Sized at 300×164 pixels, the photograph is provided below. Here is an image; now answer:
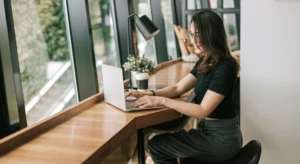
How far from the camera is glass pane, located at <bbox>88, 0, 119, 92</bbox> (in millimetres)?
2721

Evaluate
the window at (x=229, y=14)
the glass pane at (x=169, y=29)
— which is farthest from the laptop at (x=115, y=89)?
the glass pane at (x=169, y=29)

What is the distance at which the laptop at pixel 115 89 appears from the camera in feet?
6.15

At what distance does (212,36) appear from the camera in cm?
185

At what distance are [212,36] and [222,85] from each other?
0.93ft

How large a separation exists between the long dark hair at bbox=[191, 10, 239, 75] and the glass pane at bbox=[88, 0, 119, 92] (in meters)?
1.07

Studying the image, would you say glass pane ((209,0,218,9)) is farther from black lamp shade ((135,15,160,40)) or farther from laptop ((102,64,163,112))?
laptop ((102,64,163,112))

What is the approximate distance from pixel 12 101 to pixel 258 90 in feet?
5.90

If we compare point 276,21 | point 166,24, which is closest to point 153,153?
point 276,21

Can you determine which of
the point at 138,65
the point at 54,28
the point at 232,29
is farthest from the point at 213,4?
the point at 54,28

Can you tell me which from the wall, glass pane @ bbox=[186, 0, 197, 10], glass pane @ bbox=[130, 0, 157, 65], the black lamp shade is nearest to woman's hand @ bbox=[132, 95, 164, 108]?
the black lamp shade

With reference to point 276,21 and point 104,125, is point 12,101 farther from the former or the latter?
point 276,21

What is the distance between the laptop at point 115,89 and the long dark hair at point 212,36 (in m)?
0.44

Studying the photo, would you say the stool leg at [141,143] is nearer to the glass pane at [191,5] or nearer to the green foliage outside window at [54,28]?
the green foliage outside window at [54,28]

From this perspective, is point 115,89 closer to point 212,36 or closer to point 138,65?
point 138,65
